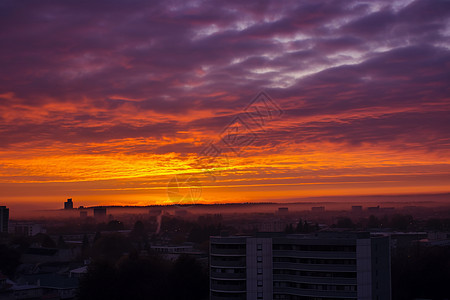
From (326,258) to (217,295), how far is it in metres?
9.39

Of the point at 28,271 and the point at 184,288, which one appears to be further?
the point at 28,271

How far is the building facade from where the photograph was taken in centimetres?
4022

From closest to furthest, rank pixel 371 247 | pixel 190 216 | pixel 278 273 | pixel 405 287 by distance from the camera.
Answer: pixel 371 247, pixel 278 273, pixel 405 287, pixel 190 216

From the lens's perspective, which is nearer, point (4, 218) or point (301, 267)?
point (301, 267)

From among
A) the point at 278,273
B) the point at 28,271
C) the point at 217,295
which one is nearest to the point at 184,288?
the point at 217,295

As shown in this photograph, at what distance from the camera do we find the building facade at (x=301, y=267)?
4022 cm

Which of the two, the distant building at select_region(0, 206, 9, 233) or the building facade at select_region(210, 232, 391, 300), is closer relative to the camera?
the building facade at select_region(210, 232, 391, 300)

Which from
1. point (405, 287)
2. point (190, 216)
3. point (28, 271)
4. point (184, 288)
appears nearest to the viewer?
point (184, 288)

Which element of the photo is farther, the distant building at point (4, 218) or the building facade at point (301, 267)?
the distant building at point (4, 218)

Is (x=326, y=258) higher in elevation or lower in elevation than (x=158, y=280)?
higher

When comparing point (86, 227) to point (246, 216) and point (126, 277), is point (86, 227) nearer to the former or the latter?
point (246, 216)

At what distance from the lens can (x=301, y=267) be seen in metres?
42.1

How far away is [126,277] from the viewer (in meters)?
52.3

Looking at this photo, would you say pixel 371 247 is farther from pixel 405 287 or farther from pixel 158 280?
pixel 158 280
